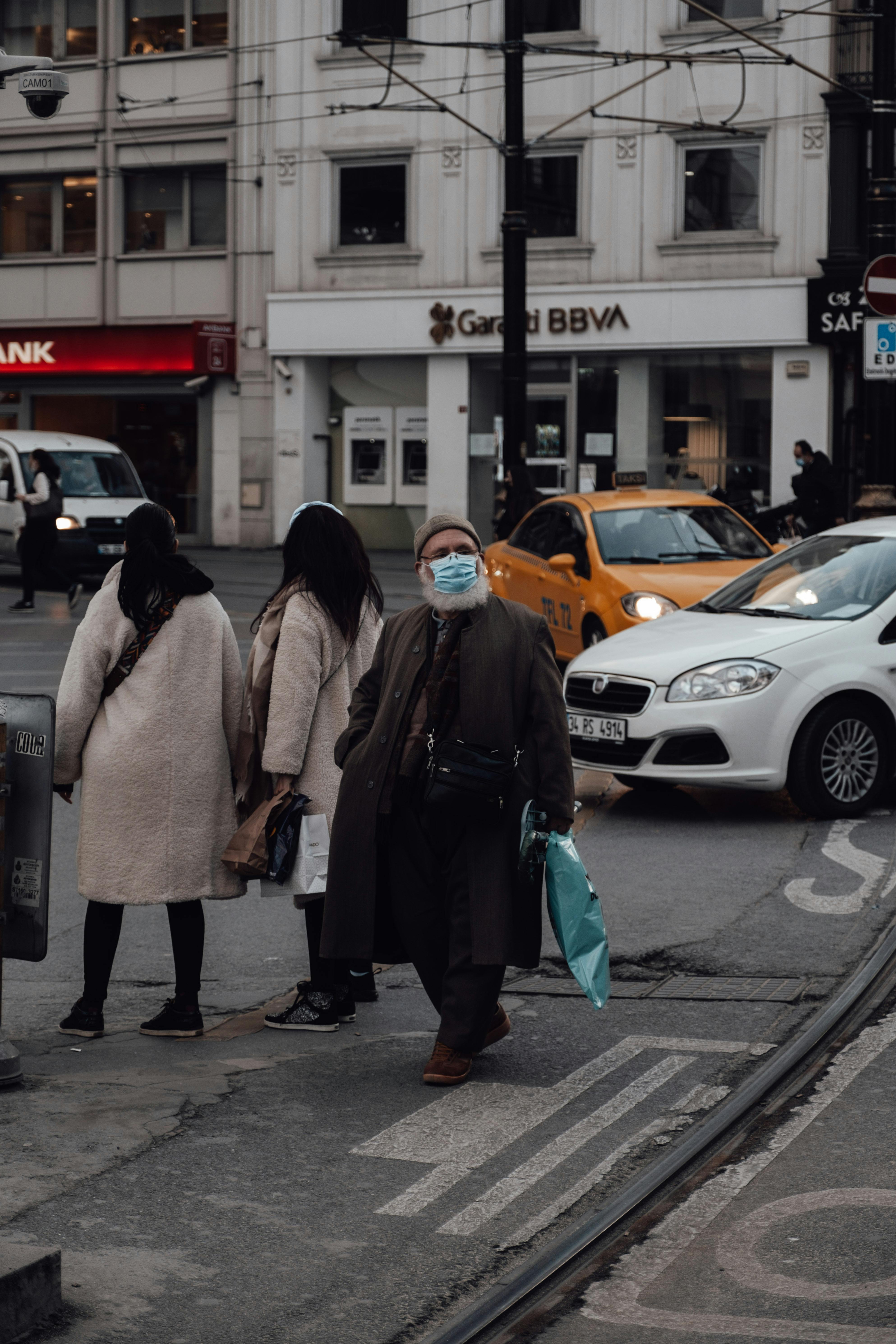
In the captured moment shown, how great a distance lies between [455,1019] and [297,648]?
1.31 m

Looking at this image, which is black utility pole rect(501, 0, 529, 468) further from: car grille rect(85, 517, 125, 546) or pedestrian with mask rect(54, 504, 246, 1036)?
pedestrian with mask rect(54, 504, 246, 1036)

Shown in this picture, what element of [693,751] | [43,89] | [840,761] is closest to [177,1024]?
[693,751]

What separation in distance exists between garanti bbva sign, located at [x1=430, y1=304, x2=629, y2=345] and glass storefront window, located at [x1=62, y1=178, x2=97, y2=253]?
732cm

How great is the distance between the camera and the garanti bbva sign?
2881cm

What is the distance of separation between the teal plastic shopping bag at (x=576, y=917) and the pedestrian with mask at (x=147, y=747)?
1112 mm

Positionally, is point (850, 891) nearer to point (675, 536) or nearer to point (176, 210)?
point (675, 536)

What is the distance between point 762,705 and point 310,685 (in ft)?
13.2

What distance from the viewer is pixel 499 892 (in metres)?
5.23

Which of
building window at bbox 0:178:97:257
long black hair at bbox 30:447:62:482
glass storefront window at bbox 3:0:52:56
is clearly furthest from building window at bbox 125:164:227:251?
long black hair at bbox 30:447:62:482

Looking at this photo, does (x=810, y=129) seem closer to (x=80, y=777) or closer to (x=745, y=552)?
(x=745, y=552)

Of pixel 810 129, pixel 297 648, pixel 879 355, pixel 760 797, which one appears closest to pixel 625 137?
pixel 810 129

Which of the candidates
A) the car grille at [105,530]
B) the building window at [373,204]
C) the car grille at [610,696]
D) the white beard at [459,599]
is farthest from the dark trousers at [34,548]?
the white beard at [459,599]

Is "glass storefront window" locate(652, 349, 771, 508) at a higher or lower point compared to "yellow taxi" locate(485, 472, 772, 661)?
higher

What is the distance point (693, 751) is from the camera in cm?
940
